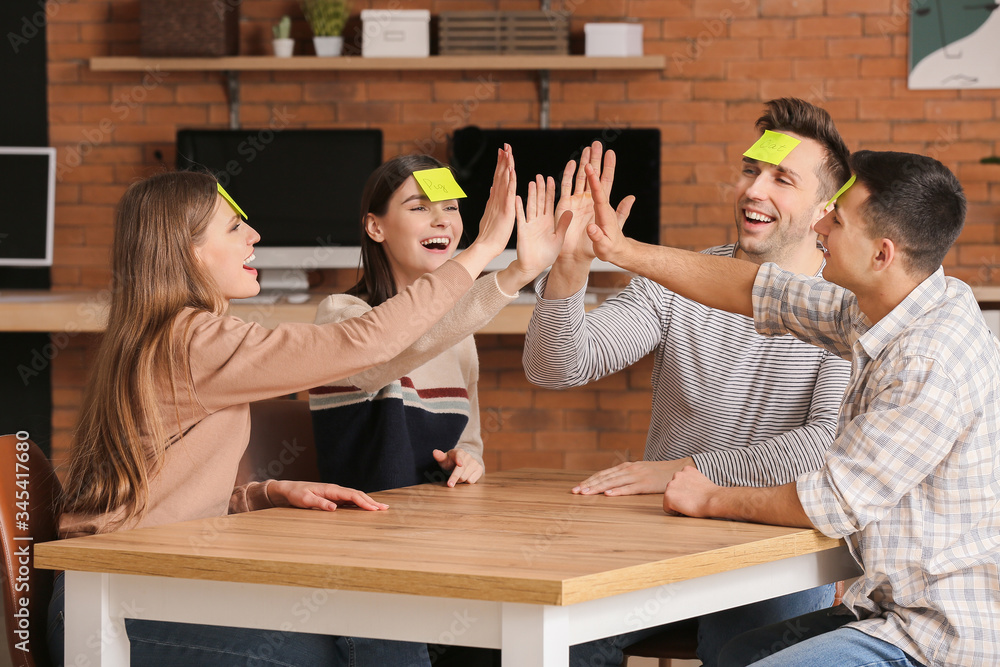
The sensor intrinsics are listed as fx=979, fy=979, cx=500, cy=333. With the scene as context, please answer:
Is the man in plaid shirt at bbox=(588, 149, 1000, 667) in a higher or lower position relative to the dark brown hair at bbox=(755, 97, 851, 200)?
lower

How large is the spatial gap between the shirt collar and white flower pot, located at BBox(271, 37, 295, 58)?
3.23 m

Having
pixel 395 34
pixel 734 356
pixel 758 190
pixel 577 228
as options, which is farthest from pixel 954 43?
pixel 577 228

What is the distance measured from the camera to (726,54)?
13.5ft

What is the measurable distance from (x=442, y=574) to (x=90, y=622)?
1.64 ft

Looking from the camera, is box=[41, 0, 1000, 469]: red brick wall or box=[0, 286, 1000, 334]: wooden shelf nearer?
box=[0, 286, 1000, 334]: wooden shelf

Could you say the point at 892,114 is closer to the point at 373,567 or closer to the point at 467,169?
the point at 467,169

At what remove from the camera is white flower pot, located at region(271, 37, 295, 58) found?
4.04 m

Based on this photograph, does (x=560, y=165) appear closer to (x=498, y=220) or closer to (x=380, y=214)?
(x=380, y=214)

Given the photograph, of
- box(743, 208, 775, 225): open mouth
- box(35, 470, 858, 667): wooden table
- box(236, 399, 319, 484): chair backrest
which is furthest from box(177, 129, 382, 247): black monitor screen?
box(35, 470, 858, 667): wooden table

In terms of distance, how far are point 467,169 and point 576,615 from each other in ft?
10.2

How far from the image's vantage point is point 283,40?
404 cm

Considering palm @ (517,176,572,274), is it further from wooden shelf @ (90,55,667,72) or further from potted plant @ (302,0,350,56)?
potted plant @ (302,0,350,56)

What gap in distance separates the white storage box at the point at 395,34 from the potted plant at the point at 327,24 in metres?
0.10

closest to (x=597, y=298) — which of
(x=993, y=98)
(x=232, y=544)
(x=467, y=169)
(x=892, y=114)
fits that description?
(x=467, y=169)
